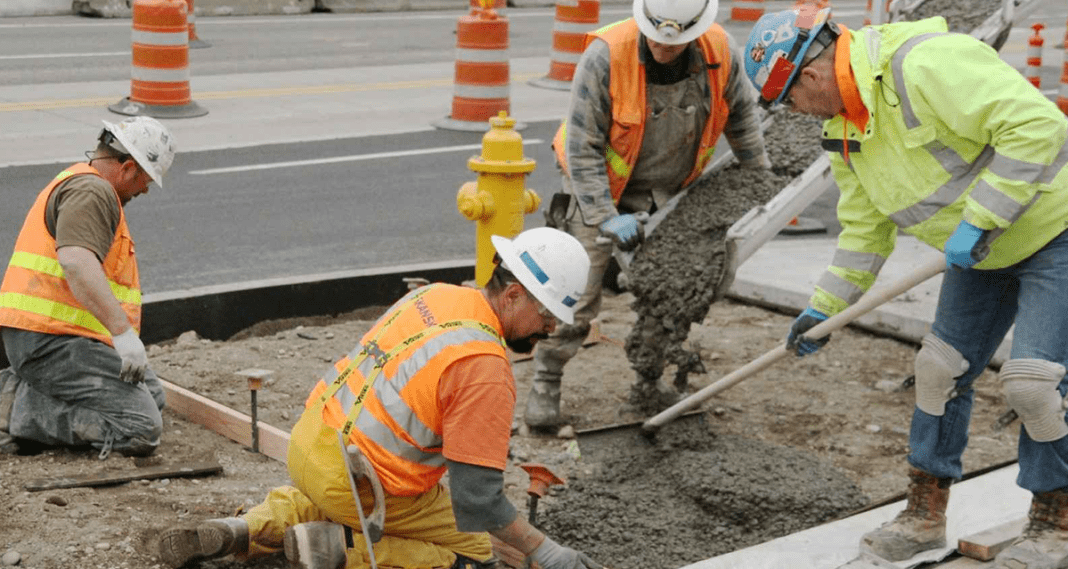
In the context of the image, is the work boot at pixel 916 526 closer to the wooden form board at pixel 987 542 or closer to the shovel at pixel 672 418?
the wooden form board at pixel 987 542

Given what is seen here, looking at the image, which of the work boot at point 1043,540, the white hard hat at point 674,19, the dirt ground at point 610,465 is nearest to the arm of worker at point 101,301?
the dirt ground at point 610,465

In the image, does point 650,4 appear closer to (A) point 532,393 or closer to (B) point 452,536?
(A) point 532,393

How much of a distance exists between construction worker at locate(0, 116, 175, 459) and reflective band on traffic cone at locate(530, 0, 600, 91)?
10.1 m

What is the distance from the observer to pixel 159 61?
494 inches

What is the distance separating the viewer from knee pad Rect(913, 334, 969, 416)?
4602mm

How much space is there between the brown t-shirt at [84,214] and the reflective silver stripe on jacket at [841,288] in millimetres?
2676

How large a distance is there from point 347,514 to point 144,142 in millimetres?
1950

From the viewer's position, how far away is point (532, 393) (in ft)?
20.8

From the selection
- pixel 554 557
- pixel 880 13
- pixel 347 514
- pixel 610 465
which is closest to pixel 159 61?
pixel 880 13

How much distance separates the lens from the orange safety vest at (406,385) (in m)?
3.93

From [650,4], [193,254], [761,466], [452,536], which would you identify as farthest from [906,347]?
[193,254]

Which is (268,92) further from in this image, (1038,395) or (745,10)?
(1038,395)

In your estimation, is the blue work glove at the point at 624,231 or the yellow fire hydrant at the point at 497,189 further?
the yellow fire hydrant at the point at 497,189

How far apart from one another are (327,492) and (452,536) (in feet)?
1.58
